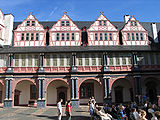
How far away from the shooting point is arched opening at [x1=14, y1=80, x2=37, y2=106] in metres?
29.7

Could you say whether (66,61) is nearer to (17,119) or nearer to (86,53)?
(86,53)

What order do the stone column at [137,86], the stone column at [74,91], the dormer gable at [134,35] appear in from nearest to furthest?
the stone column at [74,91], the stone column at [137,86], the dormer gable at [134,35]

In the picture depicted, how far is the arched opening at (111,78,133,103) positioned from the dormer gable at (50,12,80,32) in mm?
11176

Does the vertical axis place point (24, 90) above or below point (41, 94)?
above

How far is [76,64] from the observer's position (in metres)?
28.0

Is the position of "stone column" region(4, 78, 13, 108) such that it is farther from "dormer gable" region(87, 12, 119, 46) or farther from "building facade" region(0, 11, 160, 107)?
"dormer gable" region(87, 12, 119, 46)

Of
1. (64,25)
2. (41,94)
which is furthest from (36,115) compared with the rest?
(64,25)

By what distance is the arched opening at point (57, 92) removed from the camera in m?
29.7

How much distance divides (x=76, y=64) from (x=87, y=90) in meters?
5.25

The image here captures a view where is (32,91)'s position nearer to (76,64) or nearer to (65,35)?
(76,64)

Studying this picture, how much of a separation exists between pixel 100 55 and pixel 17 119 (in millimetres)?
15963

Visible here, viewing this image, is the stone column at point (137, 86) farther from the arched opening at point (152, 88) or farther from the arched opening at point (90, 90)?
the arched opening at point (90, 90)

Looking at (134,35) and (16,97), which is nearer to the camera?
(16,97)

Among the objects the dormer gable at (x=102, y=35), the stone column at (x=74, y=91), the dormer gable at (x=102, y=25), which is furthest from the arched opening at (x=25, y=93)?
the dormer gable at (x=102, y=25)
